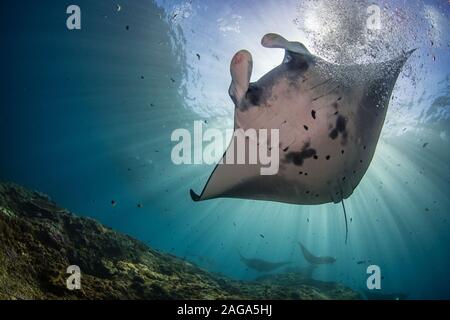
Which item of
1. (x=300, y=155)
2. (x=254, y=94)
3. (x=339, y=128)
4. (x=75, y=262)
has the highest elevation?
(x=254, y=94)

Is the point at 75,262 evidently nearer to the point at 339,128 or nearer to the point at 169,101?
the point at 339,128

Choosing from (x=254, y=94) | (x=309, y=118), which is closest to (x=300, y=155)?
(x=309, y=118)

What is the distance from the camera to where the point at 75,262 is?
4875mm

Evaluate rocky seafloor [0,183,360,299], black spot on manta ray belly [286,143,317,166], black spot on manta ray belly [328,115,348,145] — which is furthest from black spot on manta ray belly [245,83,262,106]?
rocky seafloor [0,183,360,299]

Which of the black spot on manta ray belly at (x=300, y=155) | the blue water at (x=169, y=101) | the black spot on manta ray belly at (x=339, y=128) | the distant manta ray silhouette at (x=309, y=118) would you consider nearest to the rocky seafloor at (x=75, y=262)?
the distant manta ray silhouette at (x=309, y=118)

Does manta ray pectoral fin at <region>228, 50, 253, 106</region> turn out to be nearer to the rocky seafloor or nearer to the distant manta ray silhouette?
the distant manta ray silhouette

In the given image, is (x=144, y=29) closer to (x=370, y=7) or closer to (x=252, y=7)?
(x=252, y=7)

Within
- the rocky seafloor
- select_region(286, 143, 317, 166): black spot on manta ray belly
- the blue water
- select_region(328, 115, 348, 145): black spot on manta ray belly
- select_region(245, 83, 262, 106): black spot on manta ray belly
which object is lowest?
the rocky seafloor

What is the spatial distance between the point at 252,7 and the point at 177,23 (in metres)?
4.79

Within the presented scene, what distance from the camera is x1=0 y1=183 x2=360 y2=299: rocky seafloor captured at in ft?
12.0

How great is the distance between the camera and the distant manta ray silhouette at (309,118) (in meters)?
3.30

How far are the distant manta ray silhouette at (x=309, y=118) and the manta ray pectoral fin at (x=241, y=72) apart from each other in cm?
1

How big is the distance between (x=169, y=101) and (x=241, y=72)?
20.7 meters

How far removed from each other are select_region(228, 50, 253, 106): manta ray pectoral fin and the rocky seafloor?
3.20m
